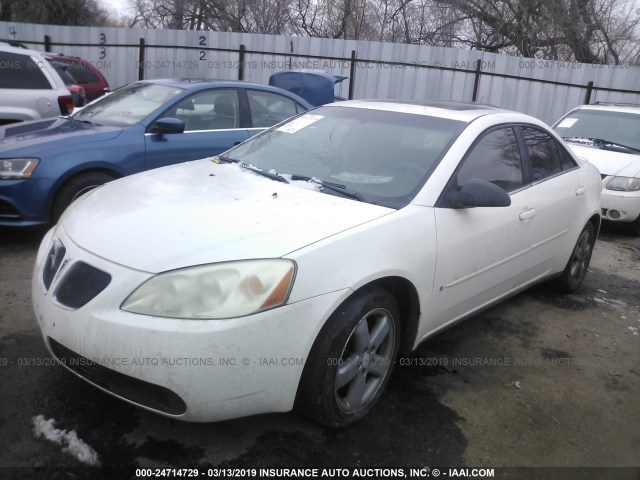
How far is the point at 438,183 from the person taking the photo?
3.08 meters

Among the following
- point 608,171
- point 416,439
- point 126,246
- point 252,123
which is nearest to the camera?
point 126,246

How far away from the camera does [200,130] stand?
5.81 m

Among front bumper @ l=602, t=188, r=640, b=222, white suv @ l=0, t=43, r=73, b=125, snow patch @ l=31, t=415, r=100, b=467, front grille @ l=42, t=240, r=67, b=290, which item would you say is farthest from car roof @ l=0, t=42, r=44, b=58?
Answer: front bumper @ l=602, t=188, r=640, b=222

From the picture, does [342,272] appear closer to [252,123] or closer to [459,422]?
[459,422]

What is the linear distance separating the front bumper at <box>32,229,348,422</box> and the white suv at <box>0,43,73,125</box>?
205 inches

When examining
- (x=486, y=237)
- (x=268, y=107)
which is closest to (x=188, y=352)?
(x=486, y=237)

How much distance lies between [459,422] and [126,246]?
184cm

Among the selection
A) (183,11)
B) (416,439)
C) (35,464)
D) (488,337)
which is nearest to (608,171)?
(488,337)

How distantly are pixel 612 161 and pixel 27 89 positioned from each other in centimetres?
714

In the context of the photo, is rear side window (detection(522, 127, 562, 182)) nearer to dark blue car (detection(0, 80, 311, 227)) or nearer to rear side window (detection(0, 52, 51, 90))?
dark blue car (detection(0, 80, 311, 227))

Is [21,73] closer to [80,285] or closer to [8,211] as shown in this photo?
[8,211]

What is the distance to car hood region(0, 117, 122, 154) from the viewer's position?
15.8ft

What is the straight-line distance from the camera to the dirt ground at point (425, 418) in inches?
97.4

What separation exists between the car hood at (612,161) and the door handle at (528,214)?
368 centimetres
